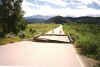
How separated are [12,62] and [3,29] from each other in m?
13.5

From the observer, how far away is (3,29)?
20922 millimetres

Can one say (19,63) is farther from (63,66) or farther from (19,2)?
(19,2)

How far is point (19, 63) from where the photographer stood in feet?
26.4

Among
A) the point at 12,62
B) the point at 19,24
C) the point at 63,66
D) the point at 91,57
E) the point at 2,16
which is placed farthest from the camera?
the point at 19,24

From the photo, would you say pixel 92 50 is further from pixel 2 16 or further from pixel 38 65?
pixel 2 16

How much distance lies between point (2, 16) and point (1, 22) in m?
0.88

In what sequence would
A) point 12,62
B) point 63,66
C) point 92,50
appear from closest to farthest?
point 63,66, point 12,62, point 92,50

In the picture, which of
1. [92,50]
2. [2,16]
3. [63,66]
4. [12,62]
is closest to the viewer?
[63,66]

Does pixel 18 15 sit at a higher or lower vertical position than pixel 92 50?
higher

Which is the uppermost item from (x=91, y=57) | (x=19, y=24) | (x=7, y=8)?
(x=7, y=8)

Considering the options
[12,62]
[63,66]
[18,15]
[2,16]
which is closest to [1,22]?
[2,16]

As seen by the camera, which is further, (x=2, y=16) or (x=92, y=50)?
(x=2, y=16)

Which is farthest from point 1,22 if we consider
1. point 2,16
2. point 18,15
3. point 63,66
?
point 63,66

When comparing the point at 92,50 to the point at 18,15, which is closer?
the point at 92,50
